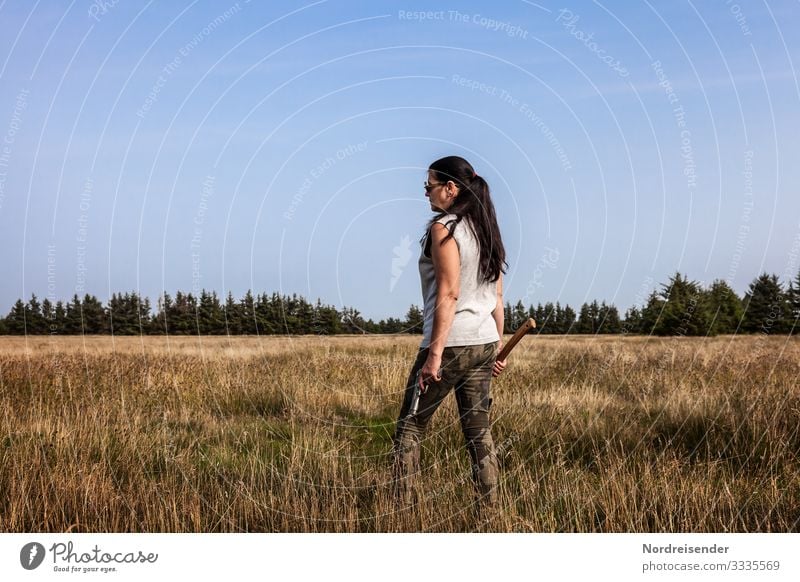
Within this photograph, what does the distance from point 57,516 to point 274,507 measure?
1414mm

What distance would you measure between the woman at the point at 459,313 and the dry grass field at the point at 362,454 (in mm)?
366

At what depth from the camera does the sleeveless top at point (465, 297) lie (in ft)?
15.2

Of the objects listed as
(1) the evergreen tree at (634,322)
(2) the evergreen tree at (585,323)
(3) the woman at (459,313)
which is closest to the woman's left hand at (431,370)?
(3) the woman at (459,313)

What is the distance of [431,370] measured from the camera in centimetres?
456

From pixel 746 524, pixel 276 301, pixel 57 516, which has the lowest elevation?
pixel 746 524

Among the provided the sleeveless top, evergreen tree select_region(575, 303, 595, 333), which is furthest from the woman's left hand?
evergreen tree select_region(575, 303, 595, 333)

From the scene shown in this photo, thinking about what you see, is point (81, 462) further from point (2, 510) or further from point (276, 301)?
point (276, 301)

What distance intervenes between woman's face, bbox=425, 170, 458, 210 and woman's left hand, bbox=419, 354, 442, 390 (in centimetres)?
98

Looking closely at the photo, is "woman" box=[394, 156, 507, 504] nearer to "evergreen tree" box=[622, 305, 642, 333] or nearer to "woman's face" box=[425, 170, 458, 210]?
"woman's face" box=[425, 170, 458, 210]

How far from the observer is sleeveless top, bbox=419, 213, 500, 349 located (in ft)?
15.2

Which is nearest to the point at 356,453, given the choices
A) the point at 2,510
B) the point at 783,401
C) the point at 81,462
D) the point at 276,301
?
the point at 81,462

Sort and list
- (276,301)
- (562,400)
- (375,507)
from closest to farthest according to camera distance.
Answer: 1. (375,507)
2. (562,400)
3. (276,301)

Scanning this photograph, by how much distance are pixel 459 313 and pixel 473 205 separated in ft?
2.25
